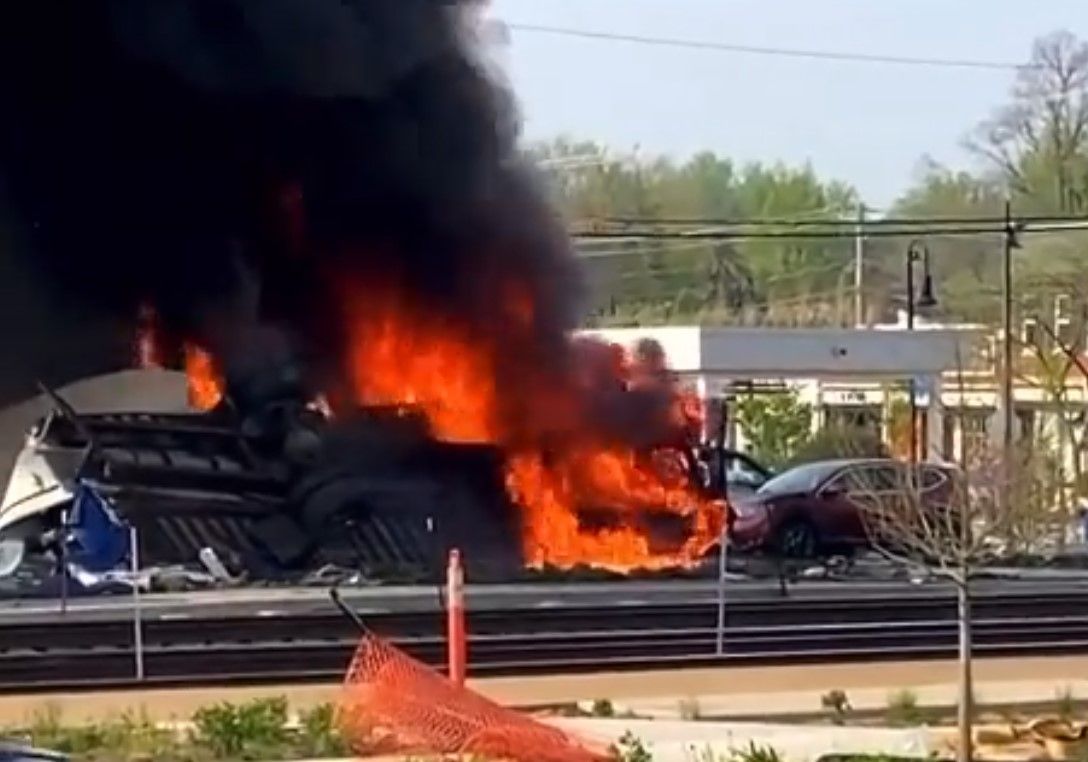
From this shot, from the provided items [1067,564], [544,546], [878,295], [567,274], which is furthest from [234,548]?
[878,295]

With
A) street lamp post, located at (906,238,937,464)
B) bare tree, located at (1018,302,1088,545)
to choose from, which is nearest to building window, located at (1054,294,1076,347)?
bare tree, located at (1018,302,1088,545)

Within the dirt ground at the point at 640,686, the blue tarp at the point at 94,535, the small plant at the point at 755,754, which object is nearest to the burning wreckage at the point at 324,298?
the blue tarp at the point at 94,535

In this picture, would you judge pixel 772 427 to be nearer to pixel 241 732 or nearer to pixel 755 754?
pixel 241 732

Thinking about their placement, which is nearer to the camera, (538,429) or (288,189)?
(538,429)

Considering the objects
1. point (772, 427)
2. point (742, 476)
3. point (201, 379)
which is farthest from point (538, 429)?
point (772, 427)

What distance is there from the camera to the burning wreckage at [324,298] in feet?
77.9

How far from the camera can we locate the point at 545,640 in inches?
665

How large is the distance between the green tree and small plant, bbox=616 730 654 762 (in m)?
31.7

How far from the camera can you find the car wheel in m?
27.2

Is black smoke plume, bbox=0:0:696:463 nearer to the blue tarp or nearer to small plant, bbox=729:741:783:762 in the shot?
the blue tarp

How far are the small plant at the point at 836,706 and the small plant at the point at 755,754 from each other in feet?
7.19

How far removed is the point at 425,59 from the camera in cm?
2584

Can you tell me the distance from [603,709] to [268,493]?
1073 centimetres

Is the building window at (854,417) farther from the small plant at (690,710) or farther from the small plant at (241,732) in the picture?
the small plant at (241,732)
